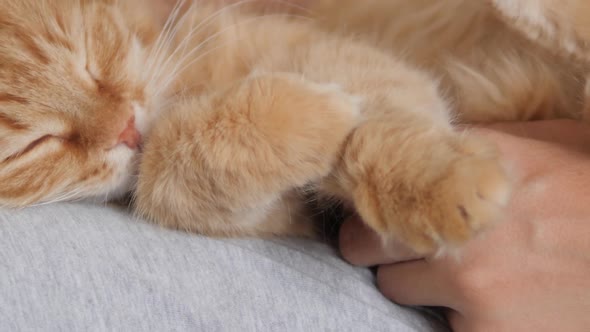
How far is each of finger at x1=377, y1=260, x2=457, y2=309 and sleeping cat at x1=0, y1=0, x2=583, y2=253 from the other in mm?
212

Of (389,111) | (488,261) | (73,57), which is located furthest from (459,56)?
(73,57)

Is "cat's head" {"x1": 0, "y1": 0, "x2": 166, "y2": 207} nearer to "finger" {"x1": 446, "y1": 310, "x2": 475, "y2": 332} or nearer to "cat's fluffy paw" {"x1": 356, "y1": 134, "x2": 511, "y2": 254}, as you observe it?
"cat's fluffy paw" {"x1": 356, "y1": 134, "x2": 511, "y2": 254}

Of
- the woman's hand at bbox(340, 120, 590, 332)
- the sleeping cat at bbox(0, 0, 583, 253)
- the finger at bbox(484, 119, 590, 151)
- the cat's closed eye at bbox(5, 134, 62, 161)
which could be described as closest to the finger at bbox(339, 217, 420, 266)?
the woman's hand at bbox(340, 120, 590, 332)

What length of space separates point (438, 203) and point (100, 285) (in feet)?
1.71

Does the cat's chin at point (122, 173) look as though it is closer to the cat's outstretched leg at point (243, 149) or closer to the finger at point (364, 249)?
the cat's outstretched leg at point (243, 149)

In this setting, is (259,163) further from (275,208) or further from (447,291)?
(447,291)

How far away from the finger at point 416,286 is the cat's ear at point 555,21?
485mm

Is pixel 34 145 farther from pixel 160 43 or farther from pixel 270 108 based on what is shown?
pixel 270 108

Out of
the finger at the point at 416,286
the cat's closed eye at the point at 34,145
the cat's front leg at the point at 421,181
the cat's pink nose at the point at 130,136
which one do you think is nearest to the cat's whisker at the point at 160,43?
the cat's pink nose at the point at 130,136

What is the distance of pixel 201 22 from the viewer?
1271 mm

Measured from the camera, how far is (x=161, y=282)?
870 mm

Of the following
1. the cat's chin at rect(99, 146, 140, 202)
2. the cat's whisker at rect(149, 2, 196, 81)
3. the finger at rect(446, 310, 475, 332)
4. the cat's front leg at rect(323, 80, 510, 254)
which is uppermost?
the cat's front leg at rect(323, 80, 510, 254)

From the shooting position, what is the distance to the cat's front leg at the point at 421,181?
72 cm

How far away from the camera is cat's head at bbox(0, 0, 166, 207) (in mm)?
1020
